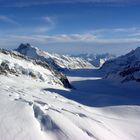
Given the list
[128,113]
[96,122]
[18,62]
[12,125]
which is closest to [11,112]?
[12,125]

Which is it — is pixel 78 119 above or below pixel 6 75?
below

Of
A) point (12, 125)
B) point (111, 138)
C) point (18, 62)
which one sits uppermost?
point (18, 62)

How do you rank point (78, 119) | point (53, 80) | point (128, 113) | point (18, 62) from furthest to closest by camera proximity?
point (53, 80) → point (18, 62) → point (128, 113) → point (78, 119)

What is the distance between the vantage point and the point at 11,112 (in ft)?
111

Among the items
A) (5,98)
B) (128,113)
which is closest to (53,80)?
(128,113)

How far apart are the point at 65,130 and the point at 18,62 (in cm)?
4190

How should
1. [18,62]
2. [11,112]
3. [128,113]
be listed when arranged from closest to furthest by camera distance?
1. [11,112]
2. [128,113]
3. [18,62]

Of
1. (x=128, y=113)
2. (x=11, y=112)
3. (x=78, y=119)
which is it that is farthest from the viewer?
(x=128, y=113)

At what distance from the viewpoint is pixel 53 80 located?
255 ft

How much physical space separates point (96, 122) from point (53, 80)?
4052 cm

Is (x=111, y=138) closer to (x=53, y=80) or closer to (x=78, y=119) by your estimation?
(x=78, y=119)

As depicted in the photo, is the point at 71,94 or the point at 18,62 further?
the point at 18,62

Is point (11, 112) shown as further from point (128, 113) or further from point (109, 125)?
point (128, 113)

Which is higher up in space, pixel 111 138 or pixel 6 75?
pixel 6 75
